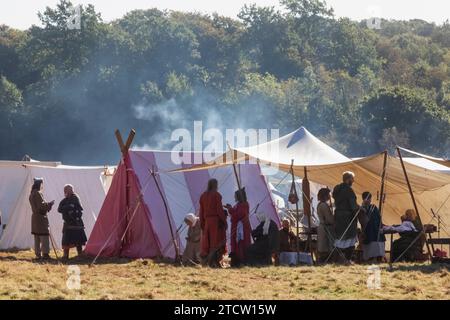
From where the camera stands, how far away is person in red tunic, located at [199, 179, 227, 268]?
12953 mm

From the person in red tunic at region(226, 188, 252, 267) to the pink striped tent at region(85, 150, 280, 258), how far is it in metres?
1.20

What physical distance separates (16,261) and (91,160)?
44429 mm

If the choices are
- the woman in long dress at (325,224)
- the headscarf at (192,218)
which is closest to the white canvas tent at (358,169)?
the woman in long dress at (325,224)

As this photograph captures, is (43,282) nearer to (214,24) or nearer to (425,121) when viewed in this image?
(425,121)

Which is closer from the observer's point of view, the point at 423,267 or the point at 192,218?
the point at 423,267

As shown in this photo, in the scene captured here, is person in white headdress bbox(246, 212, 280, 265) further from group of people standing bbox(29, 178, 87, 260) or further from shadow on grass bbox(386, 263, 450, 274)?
group of people standing bbox(29, 178, 87, 260)

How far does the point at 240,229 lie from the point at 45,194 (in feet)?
14.7

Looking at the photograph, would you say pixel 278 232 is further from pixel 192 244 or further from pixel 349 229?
pixel 192 244

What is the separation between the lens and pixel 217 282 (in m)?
10.5

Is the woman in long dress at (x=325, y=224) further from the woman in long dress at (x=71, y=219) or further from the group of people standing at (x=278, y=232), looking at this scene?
the woman in long dress at (x=71, y=219)

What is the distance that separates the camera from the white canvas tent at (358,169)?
45.2ft

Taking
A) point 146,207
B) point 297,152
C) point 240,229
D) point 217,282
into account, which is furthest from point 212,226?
point 217,282

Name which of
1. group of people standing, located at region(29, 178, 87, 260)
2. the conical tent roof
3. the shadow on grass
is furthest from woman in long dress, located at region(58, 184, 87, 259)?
the shadow on grass

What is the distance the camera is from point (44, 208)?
14.2 metres
